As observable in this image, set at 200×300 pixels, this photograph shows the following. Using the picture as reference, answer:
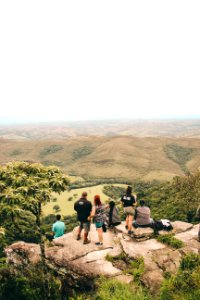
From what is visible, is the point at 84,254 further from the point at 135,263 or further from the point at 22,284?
the point at 22,284

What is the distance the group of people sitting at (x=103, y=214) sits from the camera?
17312 mm

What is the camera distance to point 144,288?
13.1m

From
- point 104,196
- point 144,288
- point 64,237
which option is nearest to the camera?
point 144,288

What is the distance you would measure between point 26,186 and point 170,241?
932cm

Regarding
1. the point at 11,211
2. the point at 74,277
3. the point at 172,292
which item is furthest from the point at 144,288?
the point at 11,211

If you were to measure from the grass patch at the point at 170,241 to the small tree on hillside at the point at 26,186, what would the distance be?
6928 millimetres

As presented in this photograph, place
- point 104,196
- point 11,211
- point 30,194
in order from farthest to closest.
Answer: point 104,196, point 30,194, point 11,211

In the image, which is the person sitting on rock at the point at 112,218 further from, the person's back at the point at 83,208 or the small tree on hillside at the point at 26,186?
the small tree on hillside at the point at 26,186

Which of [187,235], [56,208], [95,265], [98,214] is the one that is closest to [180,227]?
[187,235]

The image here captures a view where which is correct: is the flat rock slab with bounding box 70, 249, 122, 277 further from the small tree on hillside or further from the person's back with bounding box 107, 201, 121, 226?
the person's back with bounding box 107, 201, 121, 226

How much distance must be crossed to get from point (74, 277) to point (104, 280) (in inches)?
97.8

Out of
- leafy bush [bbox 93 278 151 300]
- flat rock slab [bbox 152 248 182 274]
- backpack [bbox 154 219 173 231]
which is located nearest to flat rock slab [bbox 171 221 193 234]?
backpack [bbox 154 219 173 231]

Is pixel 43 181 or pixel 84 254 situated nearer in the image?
pixel 43 181

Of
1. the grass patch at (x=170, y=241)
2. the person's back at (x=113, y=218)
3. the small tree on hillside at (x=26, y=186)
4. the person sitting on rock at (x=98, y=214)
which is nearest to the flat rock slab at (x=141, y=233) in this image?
the person's back at (x=113, y=218)
